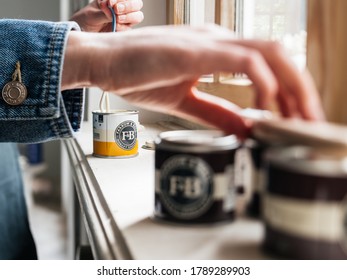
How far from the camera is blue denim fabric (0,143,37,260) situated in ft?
4.54

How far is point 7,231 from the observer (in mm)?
1394

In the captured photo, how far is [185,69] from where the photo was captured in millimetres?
565

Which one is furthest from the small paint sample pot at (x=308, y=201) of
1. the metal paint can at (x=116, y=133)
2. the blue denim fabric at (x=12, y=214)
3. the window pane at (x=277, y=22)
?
the blue denim fabric at (x=12, y=214)

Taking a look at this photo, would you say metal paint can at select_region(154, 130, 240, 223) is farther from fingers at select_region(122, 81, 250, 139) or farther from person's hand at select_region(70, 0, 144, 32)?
person's hand at select_region(70, 0, 144, 32)

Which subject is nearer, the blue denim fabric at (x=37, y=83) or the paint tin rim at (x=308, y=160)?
the paint tin rim at (x=308, y=160)

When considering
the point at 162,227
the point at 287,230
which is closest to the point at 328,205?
the point at 287,230

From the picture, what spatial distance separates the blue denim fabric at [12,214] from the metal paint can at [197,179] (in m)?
0.92

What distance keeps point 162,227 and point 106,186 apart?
10.3 inches

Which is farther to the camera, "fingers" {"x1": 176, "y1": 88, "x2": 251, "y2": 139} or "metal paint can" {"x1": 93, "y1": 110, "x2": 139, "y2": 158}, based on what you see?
"metal paint can" {"x1": 93, "y1": 110, "x2": 139, "y2": 158}

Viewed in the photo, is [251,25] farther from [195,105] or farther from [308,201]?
[308,201]

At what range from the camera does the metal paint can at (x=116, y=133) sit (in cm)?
108

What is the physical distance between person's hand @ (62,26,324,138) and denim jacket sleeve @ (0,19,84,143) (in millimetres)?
20

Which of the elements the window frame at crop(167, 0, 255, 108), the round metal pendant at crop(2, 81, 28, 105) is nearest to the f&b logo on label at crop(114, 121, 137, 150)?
the window frame at crop(167, 0, 255, 108)

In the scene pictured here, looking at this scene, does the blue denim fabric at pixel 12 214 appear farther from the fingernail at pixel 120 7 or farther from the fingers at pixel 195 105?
the fingers at pixel 195 105
